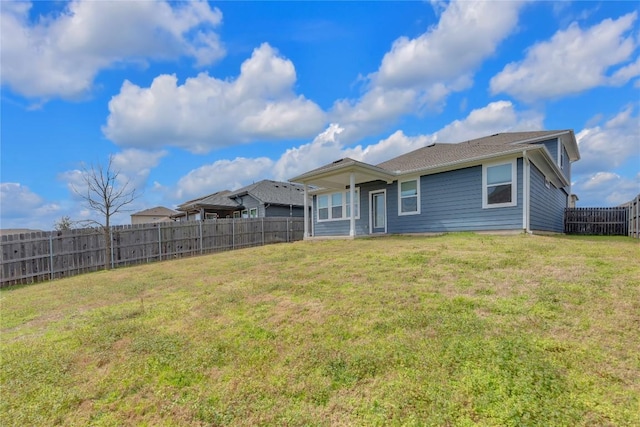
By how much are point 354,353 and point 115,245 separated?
12.6m

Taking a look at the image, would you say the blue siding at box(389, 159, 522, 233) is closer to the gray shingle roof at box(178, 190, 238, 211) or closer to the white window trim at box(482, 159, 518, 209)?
the white window trim at box(482, 159, 518, 209)

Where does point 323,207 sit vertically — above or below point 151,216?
above

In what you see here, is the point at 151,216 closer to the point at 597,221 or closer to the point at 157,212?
the point at 157,212

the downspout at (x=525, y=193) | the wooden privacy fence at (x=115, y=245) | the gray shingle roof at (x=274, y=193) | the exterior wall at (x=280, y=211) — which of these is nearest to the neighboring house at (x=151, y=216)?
the gray shingle roof at (x=274, y=193)

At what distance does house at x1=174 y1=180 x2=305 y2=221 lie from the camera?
75.5ft

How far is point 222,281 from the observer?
22.4 feet

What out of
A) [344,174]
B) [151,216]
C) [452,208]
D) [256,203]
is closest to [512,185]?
[452,208]

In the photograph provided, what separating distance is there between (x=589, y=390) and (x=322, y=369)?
2.14 metres

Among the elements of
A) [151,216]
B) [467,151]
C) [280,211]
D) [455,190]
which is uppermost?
[467,151]

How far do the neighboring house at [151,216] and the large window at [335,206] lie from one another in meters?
31.9

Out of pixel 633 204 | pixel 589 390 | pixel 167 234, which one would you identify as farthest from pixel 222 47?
pixel 633 204

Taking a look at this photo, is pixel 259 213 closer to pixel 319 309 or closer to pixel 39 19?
pixel 39 19

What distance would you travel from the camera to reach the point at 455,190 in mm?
11711

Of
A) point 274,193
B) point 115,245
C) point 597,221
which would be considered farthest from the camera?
point 274,193
